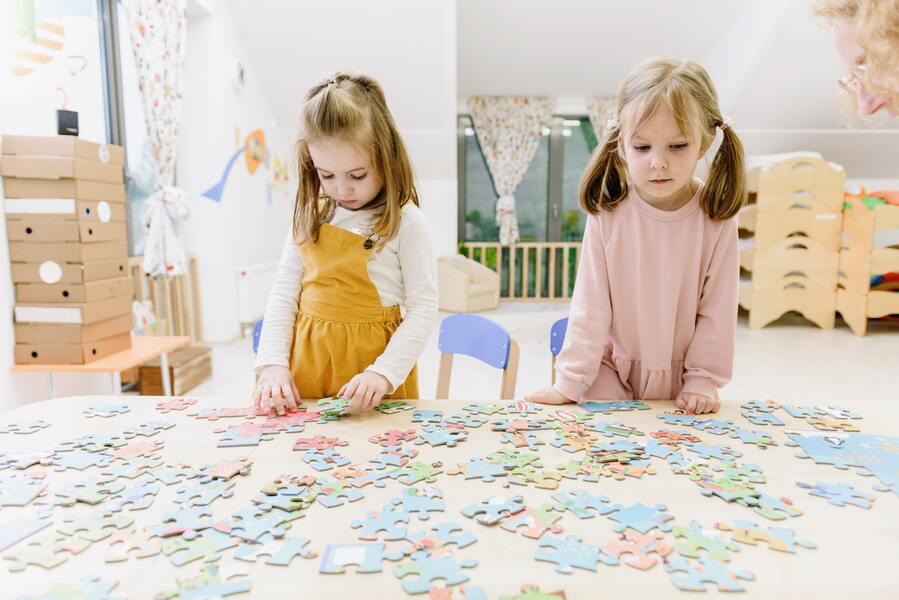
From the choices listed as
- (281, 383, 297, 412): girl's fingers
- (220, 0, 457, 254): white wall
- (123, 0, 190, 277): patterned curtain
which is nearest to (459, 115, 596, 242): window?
(220, 0, 457, 254): white wall

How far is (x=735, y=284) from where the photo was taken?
125cm

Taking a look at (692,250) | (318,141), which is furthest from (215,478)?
(692,250)

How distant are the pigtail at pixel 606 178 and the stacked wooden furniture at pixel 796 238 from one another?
4.28 meters

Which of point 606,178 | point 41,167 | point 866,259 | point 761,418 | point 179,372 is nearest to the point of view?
point 761,418

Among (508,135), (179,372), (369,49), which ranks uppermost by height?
(369,49)

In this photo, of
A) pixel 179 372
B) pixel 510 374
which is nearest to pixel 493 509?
pixel 510 374

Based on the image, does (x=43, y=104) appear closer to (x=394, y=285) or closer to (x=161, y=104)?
(x=161, y=104)

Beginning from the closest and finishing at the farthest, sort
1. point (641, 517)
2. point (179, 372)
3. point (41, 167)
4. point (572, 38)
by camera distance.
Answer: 1. point (641, 517)
2. point (41, 167)
3. point (179, 372)
4. point (572, 38)

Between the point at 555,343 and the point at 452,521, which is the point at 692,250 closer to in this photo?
the point at 555,343

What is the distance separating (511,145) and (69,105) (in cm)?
474

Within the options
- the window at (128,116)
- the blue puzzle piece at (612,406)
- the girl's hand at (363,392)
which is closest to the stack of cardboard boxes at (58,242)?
the window at (128,116)

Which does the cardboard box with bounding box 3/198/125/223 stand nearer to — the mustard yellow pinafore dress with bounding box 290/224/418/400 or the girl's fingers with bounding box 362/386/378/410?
the mustard yellow pinafore dress with bounding box 290/224/418/400

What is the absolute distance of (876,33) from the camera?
0.83 m

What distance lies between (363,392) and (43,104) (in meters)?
2.46
